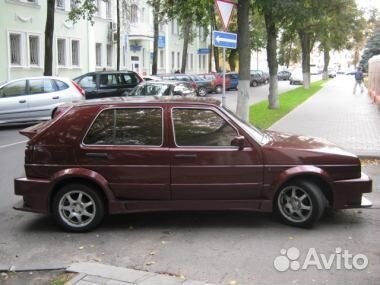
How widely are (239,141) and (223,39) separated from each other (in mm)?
6654

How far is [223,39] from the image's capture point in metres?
12.5

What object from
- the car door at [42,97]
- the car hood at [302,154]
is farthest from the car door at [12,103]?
the car hood at [302,154]

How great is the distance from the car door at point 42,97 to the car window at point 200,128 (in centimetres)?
1103

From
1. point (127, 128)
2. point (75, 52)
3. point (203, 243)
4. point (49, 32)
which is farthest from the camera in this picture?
point (75, 52)

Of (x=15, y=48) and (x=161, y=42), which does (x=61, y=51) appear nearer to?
(x=15, y=48)

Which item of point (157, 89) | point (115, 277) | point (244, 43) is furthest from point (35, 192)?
point (157, 89)

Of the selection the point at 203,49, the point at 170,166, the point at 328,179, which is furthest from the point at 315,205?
the point at 203,49

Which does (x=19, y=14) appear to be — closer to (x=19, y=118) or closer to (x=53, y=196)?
(x=19, y=118)

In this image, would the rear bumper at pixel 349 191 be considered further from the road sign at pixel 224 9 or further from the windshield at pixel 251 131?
the road sign at pixel 224 9

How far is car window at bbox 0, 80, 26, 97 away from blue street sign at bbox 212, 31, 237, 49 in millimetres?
7107

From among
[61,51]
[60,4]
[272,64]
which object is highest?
[60,4]

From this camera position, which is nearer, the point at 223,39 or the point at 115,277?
the point at 115,277

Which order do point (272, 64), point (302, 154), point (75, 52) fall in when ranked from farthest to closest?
point (75, 52) → point (272, 64) → point (302, 154)

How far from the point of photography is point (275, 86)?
22.6 metres
